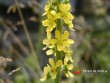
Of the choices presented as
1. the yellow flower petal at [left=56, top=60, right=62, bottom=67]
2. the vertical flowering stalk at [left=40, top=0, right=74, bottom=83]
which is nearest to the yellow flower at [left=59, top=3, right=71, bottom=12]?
the vertical flowering stalk at [left=40, top=0, right=74, bottom=83]

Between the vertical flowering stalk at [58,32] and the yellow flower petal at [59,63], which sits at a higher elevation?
the vertical flowering stalk at [58,32]

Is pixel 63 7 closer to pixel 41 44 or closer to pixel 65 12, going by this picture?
pixel 65 12

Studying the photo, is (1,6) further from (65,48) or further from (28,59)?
(65,48)

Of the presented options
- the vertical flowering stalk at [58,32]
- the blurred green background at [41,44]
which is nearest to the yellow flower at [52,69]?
the vertical flowering stalk at [58,32]

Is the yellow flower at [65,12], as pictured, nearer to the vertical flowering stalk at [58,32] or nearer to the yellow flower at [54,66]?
the vertical flowering stalk at [58,32]

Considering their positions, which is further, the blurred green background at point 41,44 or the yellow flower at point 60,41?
the blurred green background at point 41,44

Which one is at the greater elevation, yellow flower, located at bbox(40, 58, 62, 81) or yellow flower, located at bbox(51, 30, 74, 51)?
yellow flower, located at bbox(51, 30, 74, 51)

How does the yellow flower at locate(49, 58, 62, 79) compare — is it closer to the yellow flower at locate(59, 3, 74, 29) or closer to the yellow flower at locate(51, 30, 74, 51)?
the yellow flower at locate(51, 30, 74, 51)

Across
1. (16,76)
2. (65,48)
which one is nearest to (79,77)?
(16,76)

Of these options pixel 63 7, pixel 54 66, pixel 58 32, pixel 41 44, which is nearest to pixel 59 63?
pixel 54 66
